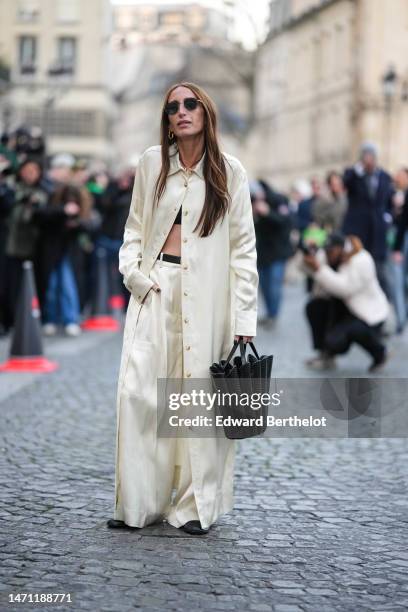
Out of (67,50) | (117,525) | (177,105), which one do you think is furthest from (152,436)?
(67,50)

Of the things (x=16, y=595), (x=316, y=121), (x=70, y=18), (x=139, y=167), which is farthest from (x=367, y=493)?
(x=70, y=18)

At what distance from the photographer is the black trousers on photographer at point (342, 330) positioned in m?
11.5

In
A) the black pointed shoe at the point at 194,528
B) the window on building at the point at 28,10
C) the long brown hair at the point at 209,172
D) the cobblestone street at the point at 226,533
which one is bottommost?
the cobblestone street at the point at 226,533

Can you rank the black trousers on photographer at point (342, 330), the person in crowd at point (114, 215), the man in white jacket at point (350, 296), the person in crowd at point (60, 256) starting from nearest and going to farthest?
the man in white jacket at point (350, 296)
the black trousers on photographer at point (342, 330)
the person in crowd at point (60, 256)
the person in crowd at point (114, 215)

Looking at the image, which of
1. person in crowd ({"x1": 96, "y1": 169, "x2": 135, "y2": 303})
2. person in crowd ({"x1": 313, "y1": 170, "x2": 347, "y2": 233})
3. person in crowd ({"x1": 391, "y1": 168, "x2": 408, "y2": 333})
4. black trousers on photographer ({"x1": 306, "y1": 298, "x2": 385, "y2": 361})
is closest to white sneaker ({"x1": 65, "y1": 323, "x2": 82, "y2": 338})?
person in crowd ({"x1": 96, "y1": 169, "x2": 135, "y2": 303})

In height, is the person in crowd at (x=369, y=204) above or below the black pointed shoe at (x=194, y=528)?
above

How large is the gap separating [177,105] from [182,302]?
0.81 m

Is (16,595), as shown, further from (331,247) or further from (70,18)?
(70,18)

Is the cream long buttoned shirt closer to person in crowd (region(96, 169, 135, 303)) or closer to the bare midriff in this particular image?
the bare midriff

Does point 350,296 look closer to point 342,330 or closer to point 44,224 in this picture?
point 342,330

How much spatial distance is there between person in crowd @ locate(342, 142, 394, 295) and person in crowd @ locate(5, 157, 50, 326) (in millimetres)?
3260

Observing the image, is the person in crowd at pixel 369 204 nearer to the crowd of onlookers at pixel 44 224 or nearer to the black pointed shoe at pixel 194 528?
the crowd of onlookers at pixel 44 224

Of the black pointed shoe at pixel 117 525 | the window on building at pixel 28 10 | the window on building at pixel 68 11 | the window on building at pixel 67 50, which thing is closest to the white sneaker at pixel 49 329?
the black pointed shoe at pixel 117 525

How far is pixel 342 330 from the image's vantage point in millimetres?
11477
